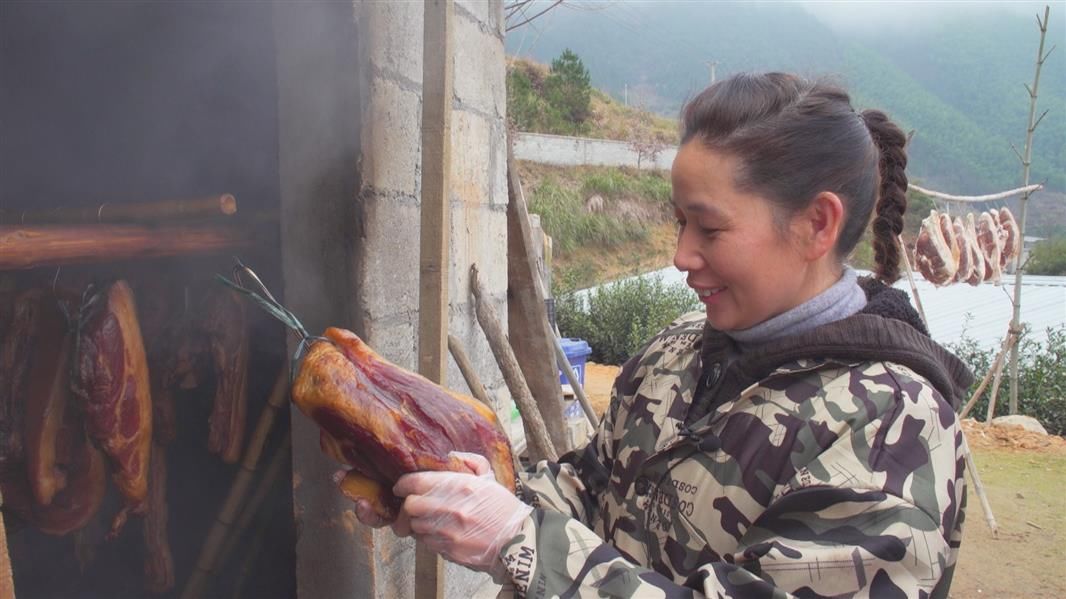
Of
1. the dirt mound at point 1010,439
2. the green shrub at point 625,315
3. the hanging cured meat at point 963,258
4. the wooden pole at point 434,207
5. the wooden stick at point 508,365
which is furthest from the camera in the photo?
the green shrub at point 625,315

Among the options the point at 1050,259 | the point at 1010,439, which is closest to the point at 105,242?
the point at 1010,439

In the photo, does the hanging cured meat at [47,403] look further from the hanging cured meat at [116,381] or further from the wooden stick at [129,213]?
the wooden stick at [129,213]

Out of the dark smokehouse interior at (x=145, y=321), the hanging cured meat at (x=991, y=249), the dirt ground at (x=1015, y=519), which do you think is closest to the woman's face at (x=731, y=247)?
the dark smokehouse interior at (x=145, y=321)

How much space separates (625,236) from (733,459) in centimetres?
2318

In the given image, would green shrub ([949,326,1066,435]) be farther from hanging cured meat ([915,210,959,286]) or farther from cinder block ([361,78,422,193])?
cinder block ([361,78,422,193])

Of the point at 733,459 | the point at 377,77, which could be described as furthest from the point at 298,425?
the point at 733,459

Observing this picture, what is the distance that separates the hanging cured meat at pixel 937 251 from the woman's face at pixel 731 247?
6.01 metres

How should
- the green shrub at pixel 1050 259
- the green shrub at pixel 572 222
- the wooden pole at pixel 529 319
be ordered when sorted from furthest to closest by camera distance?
the green shrub at pixel 572 222, the green shrub at pixel 1050 259, the wooden pole at pixel 529 319

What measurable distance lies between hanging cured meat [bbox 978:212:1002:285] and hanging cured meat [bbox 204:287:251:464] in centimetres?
704

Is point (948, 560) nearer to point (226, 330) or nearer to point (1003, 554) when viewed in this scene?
point (226, 330)

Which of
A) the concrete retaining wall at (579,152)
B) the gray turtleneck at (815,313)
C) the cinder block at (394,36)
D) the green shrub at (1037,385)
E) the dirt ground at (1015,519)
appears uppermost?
the concrete retaining wall at (579,152)

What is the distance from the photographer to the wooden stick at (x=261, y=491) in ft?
8.25

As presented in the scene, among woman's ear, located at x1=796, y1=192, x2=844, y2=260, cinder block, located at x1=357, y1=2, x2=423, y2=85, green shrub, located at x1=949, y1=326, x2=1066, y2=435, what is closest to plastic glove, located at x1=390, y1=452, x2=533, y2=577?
woman's ear, located at x1=796, y1=192, x2=844, y2=260

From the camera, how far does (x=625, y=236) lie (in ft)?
79.6
